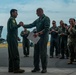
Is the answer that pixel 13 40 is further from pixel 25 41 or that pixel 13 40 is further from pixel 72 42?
pixel 25 41

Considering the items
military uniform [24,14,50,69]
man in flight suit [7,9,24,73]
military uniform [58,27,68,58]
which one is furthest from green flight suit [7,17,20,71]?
military uniform [58,27,68,58]

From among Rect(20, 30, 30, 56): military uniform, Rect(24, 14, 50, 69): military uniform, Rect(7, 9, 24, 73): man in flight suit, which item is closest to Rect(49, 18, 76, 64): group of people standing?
Rect(20, 30, 30, 56): military uniform

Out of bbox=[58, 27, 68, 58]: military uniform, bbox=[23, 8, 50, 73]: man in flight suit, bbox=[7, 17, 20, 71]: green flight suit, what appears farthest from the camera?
bbox=[58, 27, 68, 58]: military uniform

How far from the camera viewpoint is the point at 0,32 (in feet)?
74.2

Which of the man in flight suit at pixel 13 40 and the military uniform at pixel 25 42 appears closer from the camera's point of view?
the man in flight suit at pixel 13 40

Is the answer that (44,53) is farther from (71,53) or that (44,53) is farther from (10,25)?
(71,53)

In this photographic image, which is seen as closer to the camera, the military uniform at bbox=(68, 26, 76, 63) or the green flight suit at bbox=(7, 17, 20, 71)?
the green flight suit at bbox=(7, 17, 20, 71)

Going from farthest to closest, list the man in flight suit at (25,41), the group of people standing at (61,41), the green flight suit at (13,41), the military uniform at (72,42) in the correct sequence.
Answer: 1. the man in flight suit at (25,41)
2. the group of people standing at (61,41)
3. the military uniform at (72,42)
4. the green flight suit at (13,41)

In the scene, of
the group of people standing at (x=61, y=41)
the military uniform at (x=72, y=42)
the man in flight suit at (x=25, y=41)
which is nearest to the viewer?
the military uniform at (x=72, y=42)

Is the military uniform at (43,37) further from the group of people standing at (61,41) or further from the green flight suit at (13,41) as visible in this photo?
the group of people standing at (61,41)

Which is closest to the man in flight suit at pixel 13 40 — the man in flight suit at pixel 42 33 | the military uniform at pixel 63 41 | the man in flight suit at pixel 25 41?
the man in flight suit at pixel 42 33

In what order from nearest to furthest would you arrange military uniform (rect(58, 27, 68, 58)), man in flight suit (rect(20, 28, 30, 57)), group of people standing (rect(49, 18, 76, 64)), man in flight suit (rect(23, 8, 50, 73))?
man in flight suit (rect(23, 8, 50, 73)), group of people standing (rect(49, 18, 76, 64)), military uniform (rect(58, 27, 68, 58)), man in flight suit (rect(20, 28, 30, 57))

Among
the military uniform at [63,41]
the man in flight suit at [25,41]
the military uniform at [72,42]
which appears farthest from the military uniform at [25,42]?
the military uniform at [72,42]

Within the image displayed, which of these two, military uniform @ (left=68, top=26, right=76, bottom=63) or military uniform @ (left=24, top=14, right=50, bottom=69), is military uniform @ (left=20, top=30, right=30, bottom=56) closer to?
military uniform @ (left=68, top=26, right=76, bottom=63)
